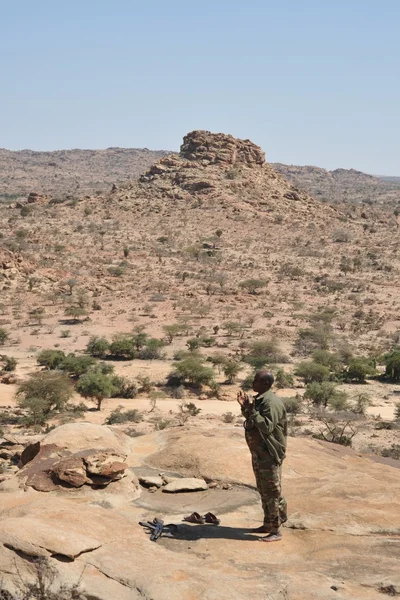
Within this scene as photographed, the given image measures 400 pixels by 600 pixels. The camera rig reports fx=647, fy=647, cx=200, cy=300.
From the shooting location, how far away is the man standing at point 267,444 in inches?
210

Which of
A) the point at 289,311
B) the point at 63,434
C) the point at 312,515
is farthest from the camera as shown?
the point at 289,311

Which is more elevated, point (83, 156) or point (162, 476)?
point (83, 156)

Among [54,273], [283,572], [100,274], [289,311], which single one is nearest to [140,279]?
[100,274]

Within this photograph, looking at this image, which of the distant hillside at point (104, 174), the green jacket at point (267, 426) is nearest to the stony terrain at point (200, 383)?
the green jacket at point (267, 426)

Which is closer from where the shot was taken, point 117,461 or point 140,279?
point 117,461

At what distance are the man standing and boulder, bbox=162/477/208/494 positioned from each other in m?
1.38

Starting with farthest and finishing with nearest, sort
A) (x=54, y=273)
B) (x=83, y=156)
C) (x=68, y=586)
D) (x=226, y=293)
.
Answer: (x=83, y=156) → (x=54, y=273) → (x=226, y=293) → (x=68, y=586)

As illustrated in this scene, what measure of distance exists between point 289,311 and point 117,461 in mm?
26432

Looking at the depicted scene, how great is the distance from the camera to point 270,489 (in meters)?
5.37

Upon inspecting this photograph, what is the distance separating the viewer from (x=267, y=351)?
79.7ft

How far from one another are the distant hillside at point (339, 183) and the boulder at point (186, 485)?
9538 centimetres

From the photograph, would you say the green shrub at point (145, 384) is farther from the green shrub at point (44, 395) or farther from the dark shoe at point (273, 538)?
the dark shoe at point (273, 538)

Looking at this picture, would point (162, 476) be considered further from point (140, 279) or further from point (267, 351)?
point (140, 279)

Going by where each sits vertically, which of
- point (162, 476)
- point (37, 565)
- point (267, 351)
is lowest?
point (267, 351)
